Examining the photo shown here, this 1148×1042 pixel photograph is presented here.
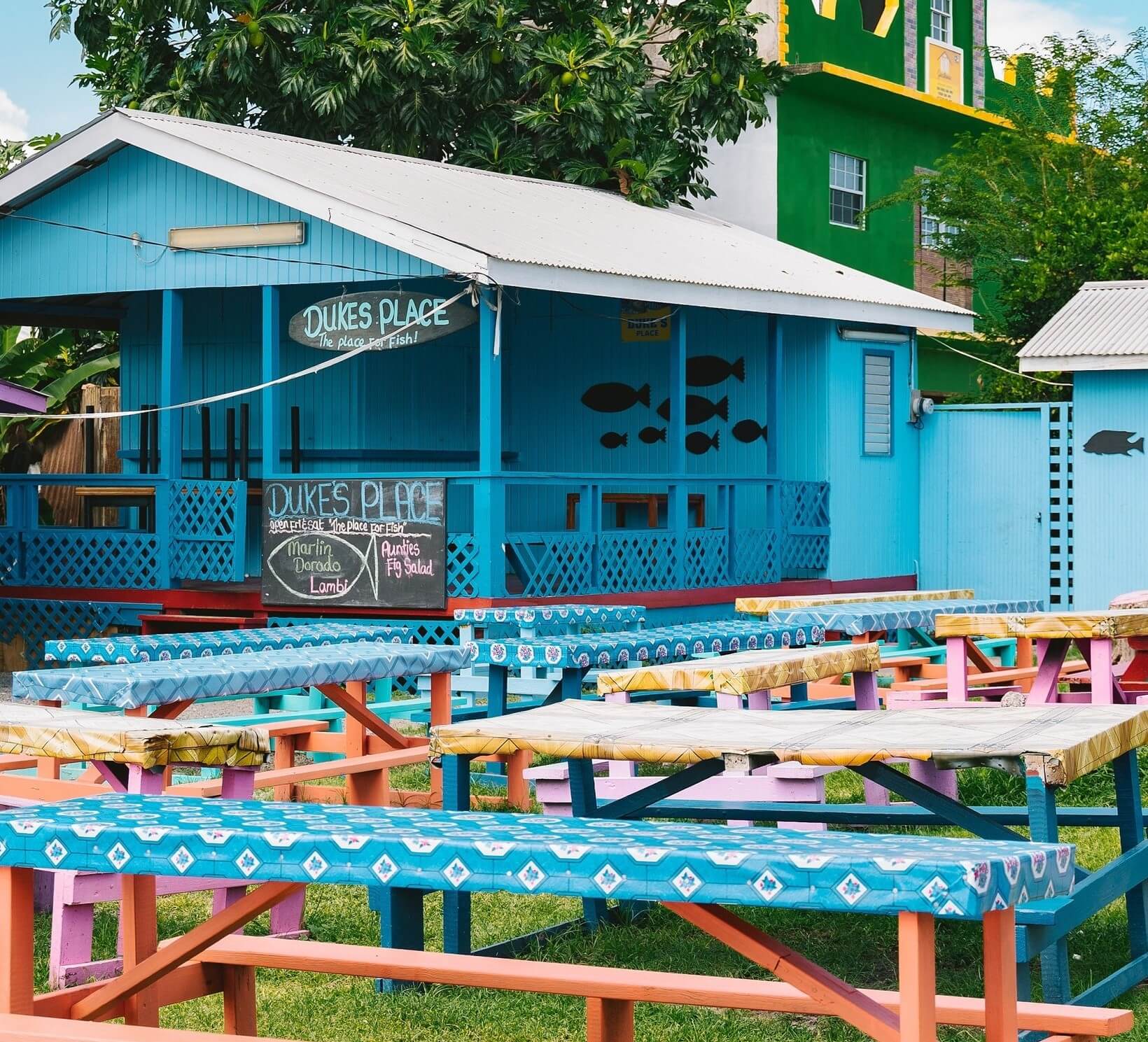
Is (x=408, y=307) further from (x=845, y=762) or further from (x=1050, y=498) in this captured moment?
(x=845, y=762)

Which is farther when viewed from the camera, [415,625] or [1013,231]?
[1013,231]

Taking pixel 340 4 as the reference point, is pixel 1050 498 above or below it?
below

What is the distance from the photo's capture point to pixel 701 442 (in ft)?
65.0

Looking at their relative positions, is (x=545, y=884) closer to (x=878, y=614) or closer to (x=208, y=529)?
(x=878, y=614)

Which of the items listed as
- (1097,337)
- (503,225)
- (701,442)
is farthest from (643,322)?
(1097,337)

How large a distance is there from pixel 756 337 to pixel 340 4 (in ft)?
25.5

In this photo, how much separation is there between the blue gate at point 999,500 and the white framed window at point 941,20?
36.8ft

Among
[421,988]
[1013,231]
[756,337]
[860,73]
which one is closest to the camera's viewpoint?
[421,988]

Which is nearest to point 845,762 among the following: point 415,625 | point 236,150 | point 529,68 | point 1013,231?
point 415,625

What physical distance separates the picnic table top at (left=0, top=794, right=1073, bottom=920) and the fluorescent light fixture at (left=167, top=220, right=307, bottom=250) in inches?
445

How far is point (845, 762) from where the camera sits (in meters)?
5.15

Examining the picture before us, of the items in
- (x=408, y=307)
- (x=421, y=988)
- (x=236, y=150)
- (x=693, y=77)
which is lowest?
(x=421, y=988)

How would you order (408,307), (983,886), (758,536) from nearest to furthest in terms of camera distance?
(983,886) → (408,307) → (758,536)

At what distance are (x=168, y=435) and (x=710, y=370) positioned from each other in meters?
6.00
